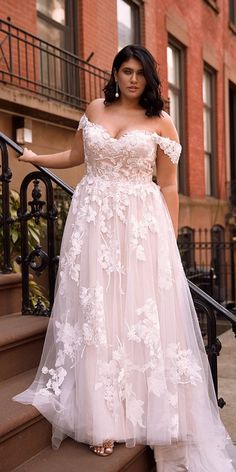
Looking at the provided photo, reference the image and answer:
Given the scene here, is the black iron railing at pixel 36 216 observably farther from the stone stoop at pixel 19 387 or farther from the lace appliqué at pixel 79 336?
the lace appliqué at pixel 79 336

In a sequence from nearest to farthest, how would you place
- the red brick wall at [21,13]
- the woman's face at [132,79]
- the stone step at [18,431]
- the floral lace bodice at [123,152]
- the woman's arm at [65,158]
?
the stone step at [18,431] < the floral lace bodice at [123,152] < the woman's face at [132,79] < the woman's arm at [65,158] < the red brick wall at [21,13]

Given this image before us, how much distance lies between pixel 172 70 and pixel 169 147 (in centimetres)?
937

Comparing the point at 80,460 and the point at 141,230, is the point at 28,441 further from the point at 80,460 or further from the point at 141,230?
the point at 141,230

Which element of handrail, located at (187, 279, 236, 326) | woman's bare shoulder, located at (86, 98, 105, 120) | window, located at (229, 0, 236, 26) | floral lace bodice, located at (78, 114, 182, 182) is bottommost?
handrail, located at (187, 279, 236, 326)

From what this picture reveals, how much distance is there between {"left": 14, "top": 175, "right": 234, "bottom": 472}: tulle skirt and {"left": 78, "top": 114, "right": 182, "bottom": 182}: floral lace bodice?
56 millimetres

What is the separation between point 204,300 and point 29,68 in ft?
14.7

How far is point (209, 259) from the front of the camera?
1224cm

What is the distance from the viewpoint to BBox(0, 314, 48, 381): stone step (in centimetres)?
295

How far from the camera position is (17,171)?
20.3 ft

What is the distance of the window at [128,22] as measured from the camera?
9.37 m

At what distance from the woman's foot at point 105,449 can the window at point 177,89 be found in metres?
9.34

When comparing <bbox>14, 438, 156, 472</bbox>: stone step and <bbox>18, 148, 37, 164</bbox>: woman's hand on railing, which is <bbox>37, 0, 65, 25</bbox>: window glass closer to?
<bbox>18, 148, 37, 164</bbox>: woman's hand on railing

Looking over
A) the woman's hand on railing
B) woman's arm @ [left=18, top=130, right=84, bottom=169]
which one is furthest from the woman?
the woman's hand on railing

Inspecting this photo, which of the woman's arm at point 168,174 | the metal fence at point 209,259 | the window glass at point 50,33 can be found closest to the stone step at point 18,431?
the woman's arm at point 168,174
